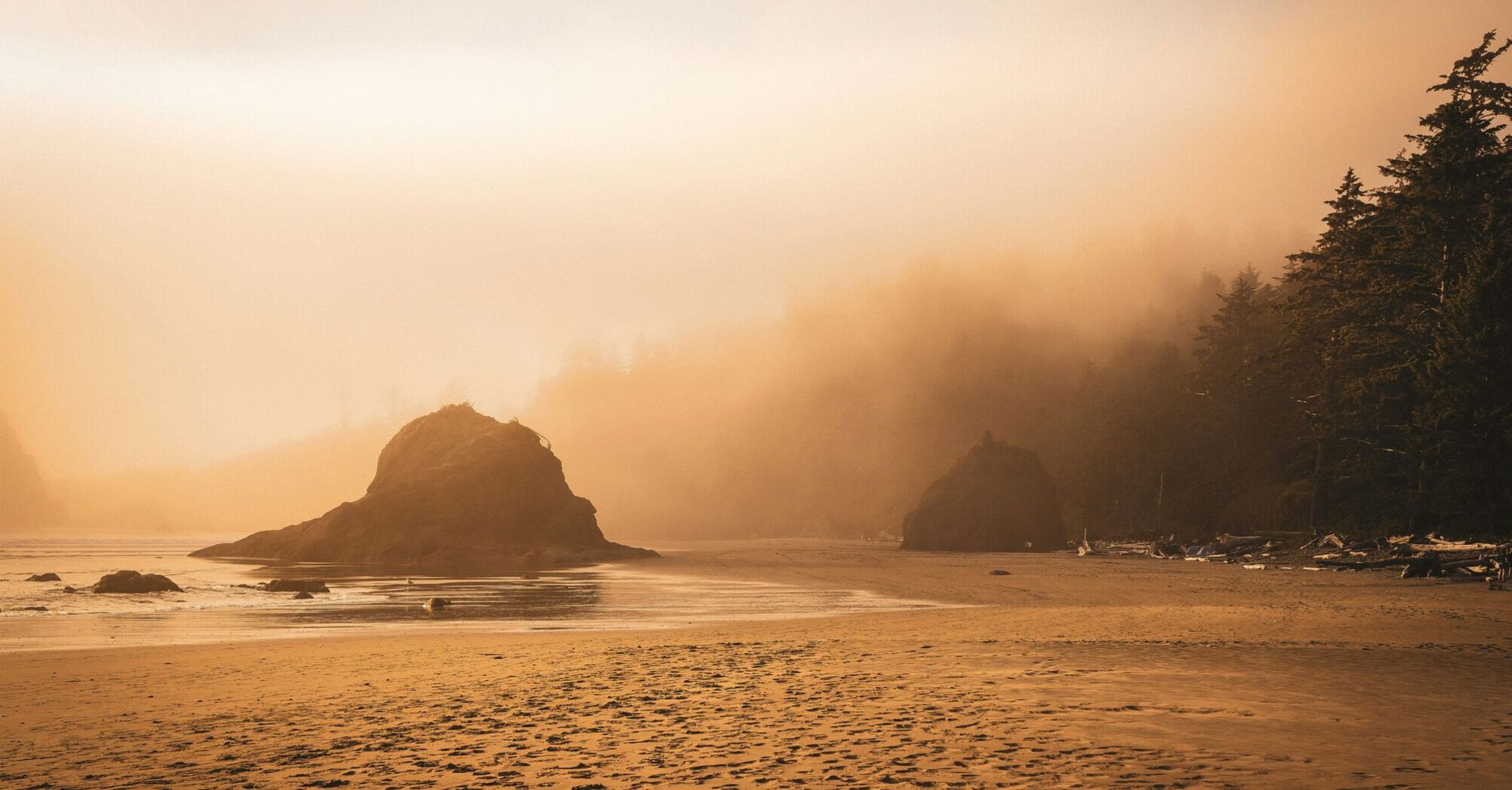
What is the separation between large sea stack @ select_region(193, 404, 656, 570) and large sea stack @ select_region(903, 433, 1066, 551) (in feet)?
130

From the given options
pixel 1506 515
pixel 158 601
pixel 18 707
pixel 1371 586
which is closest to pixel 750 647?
pixel 18 707

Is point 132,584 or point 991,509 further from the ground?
point 991,509

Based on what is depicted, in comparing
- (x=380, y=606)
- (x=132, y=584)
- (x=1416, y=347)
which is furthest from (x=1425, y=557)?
(x=132, y=584)

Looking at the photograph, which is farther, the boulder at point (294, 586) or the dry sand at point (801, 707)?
the boulder at point (294, 586)

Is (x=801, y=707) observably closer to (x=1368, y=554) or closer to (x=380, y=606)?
(x=380, y=606)

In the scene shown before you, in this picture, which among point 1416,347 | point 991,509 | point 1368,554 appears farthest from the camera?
point 991,509

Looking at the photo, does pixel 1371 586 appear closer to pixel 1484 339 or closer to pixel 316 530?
pixel 1484 339

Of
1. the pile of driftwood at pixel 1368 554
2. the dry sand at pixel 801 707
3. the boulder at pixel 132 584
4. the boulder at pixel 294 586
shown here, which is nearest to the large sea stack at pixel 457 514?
the boulder at pixel 294 586

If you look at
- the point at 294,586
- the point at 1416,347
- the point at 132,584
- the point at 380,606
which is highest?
the point at 1416,347

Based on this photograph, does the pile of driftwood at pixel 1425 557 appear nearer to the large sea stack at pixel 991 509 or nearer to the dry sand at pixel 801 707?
the dry sand at pixel 801 707

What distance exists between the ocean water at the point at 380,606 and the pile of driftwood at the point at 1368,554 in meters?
23.5

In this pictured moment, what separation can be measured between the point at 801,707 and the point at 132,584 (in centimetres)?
3640

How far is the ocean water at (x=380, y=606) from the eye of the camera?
82.0 feet

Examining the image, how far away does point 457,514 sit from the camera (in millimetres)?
78438
